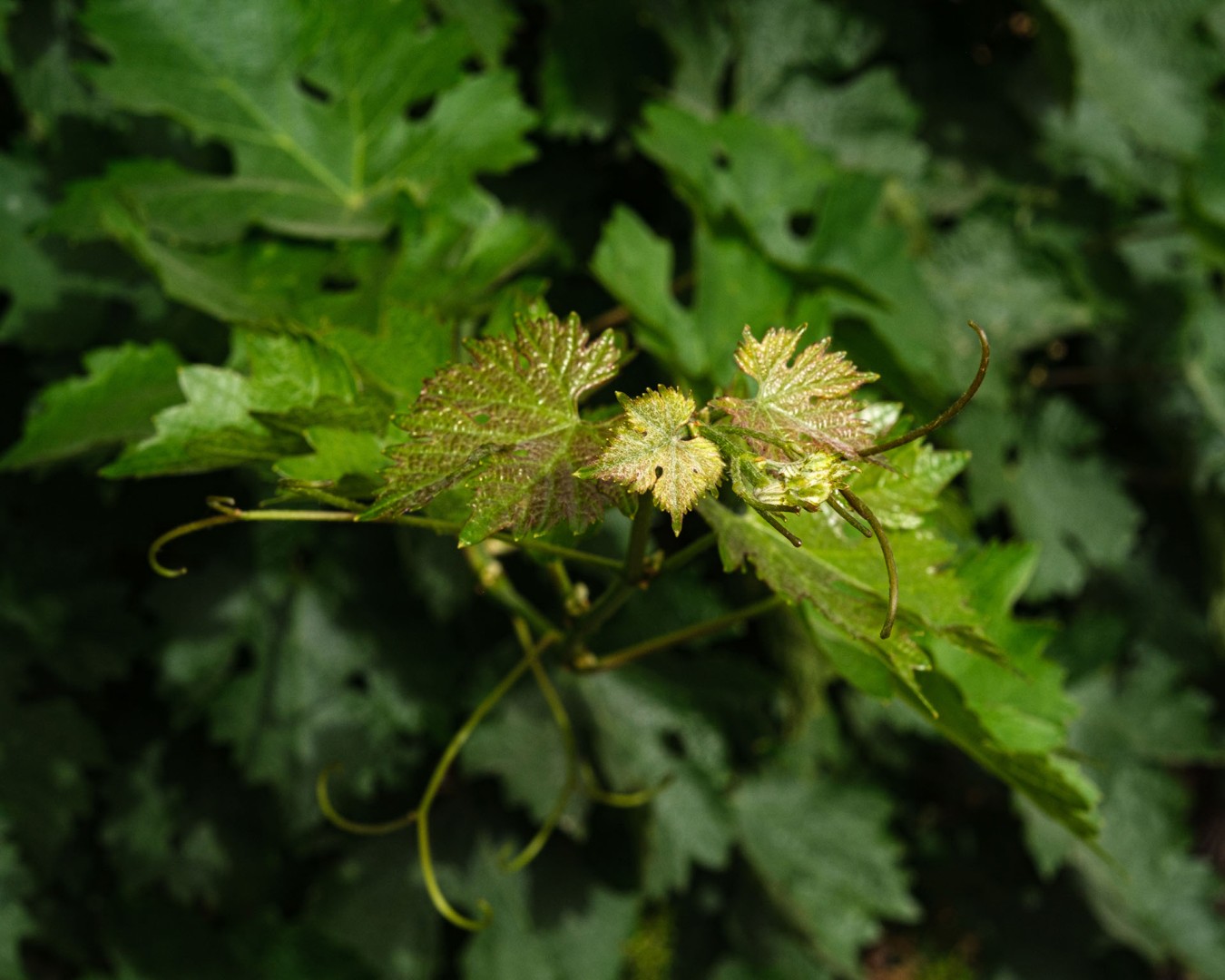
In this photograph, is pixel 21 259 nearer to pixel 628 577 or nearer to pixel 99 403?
pixel 99 403

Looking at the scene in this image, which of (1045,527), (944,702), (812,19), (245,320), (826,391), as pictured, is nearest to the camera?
(826,391)

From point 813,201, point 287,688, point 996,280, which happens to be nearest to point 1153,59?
point 996,280

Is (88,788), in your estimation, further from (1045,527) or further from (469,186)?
(1045,527)

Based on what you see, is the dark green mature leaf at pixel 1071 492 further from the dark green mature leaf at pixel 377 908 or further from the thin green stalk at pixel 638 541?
the thin green stalk at pixel 638 541

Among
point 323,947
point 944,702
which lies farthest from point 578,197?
point 323,947

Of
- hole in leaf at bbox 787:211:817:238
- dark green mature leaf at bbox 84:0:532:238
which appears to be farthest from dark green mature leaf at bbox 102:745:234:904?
hole in leaf at bbox 787:211:817:238

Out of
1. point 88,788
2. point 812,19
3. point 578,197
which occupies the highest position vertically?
point 812,19

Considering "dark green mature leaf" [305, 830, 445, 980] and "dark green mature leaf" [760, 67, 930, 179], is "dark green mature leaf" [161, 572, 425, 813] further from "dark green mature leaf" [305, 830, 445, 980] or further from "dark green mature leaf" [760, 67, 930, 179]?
"dark green mature leaf" [760, 67, 930, 179]

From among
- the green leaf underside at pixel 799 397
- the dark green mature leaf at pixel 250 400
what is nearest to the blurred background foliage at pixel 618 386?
the dark green mature leaf at pixel 250 400

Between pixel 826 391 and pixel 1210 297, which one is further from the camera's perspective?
pixel 1210 297
